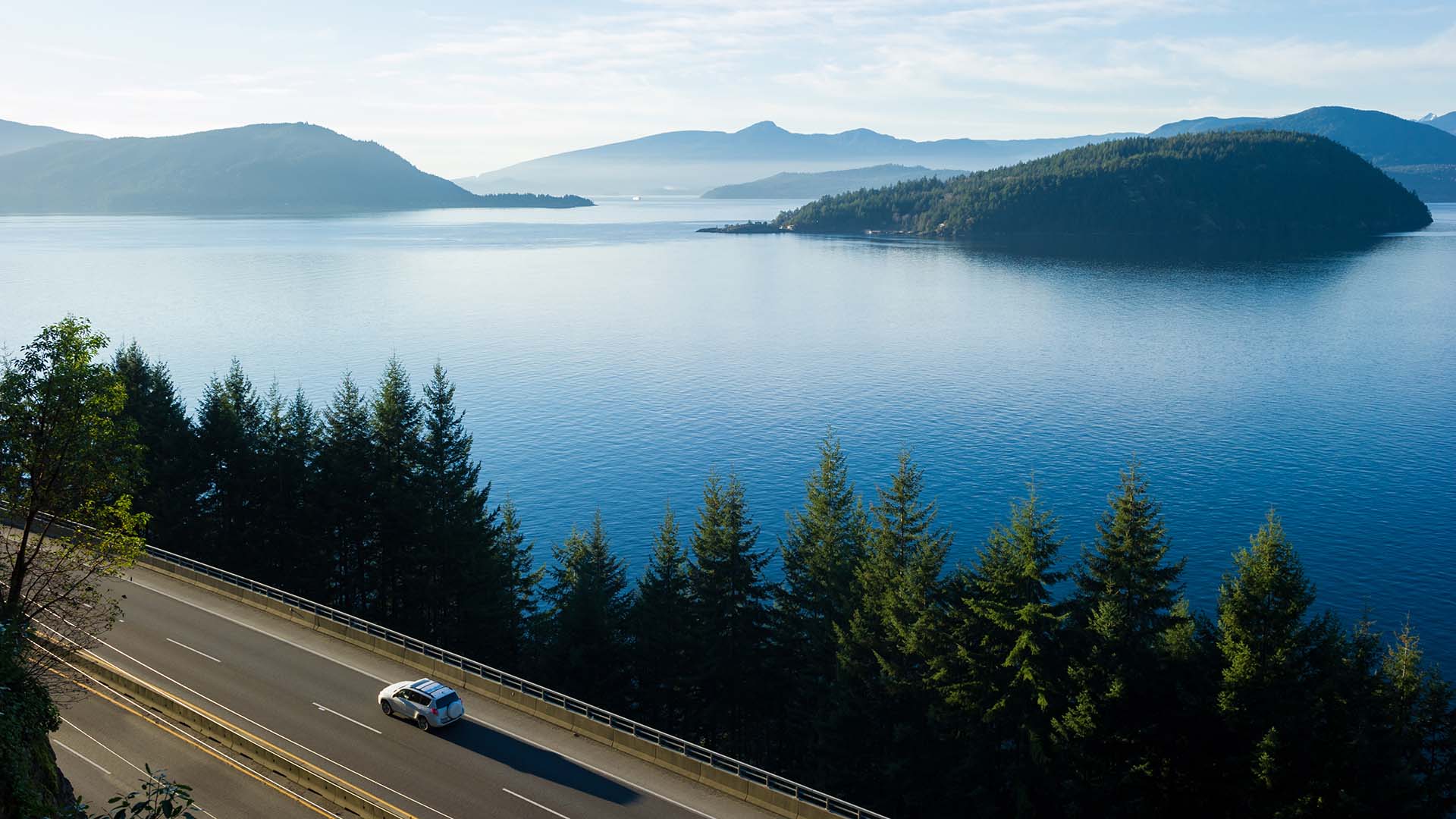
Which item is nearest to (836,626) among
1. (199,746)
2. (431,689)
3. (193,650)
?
(431,689)

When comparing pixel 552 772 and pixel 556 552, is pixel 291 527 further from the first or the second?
pixel 552 772

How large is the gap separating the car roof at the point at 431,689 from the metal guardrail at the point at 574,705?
1.86 m

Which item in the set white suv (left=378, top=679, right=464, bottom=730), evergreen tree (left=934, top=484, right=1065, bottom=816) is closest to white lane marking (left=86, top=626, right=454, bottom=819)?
white suv (left=378, top=679, right=464, bottom=730)

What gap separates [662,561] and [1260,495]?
2104 inches

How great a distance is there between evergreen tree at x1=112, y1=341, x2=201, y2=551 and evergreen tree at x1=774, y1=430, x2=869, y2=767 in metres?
35.0

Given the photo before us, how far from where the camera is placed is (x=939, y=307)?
171 m

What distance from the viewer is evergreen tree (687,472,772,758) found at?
144 feet

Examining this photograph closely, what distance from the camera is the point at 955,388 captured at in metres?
111

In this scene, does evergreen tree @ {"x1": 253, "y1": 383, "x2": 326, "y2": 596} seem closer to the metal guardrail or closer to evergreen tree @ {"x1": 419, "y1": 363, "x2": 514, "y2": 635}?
the metal guardrail

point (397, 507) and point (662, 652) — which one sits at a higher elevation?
point (397, 507)

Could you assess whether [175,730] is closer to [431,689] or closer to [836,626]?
[431,689]

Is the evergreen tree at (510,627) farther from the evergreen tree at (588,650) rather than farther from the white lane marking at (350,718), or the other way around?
the white lane marking at (350,718)

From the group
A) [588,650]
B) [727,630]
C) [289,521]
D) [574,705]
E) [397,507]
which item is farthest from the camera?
[289,521]

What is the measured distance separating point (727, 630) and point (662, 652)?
10.8 feet
